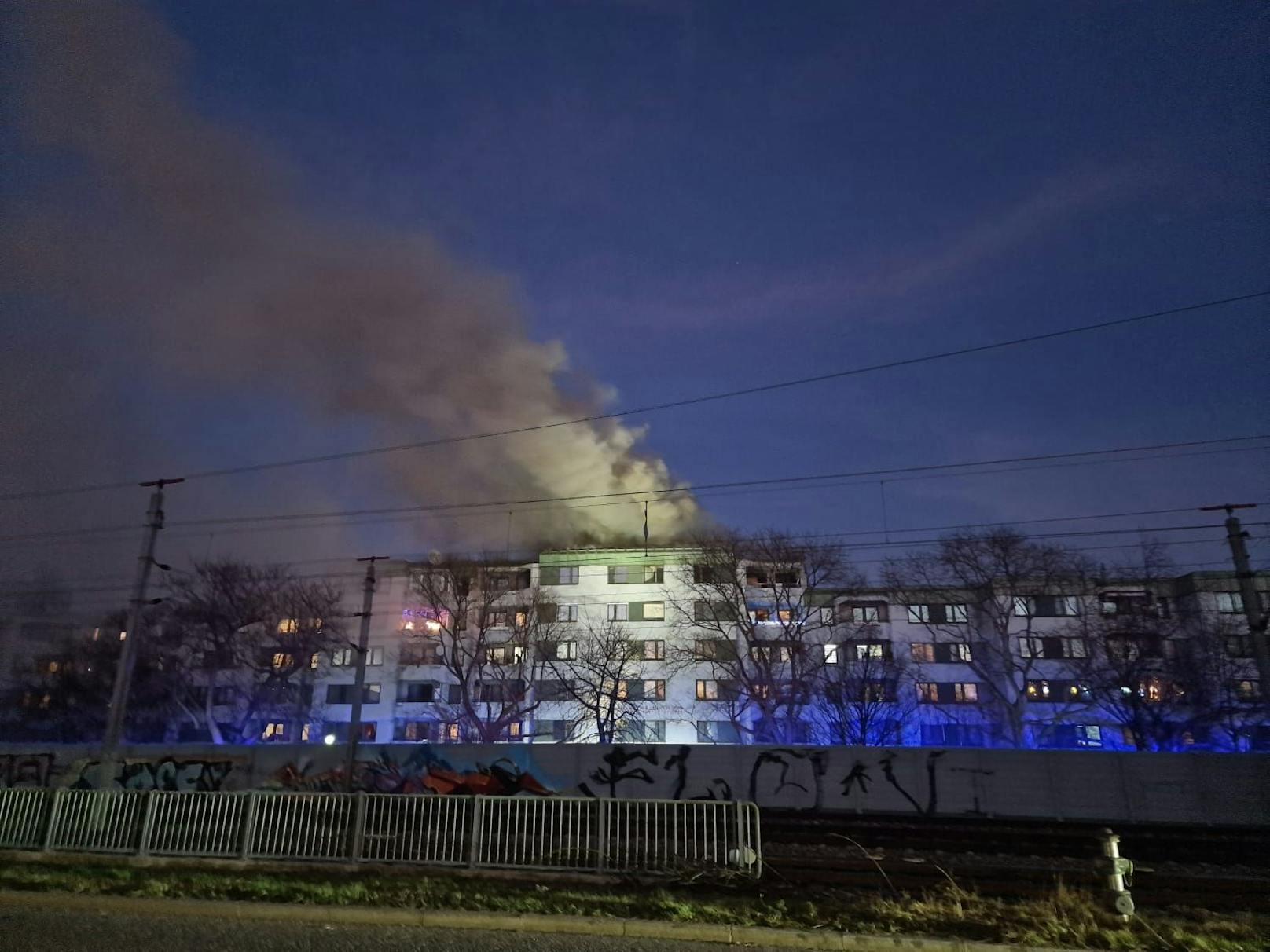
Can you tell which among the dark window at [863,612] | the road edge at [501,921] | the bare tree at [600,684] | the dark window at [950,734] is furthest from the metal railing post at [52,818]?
the dark window at [950,734]

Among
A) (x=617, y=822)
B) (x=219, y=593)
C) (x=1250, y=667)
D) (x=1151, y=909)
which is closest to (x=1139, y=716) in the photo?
(x=1250, y=667)

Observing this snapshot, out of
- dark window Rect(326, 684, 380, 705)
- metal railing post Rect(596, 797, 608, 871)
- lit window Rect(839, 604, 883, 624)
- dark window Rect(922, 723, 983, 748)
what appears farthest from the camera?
dark window Rect(326, 684, 380, 705)

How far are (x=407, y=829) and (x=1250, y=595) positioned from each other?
21.6m

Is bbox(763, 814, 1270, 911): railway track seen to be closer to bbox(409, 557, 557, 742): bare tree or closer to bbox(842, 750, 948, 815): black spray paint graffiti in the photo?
bbox(842, 750, 948, 815): black spray paint graffiti

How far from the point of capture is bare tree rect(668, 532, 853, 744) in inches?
1715

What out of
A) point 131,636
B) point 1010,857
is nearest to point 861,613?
point 1010,857

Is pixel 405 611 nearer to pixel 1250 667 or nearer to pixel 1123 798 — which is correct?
pixel 1123 798

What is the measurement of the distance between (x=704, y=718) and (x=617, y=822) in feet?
140

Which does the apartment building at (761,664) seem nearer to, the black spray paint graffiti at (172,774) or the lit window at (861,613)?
the lit window at (861,613)

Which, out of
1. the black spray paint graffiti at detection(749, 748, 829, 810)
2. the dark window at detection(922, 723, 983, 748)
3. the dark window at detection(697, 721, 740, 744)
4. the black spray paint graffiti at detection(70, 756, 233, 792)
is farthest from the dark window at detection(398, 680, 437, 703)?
the black spray paint graffiti at detection(749, 748, 829, 810)

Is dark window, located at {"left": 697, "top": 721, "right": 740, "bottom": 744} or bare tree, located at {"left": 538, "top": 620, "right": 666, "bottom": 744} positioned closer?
bare tree, located at {"left": 538, "top": 620, "right": 666, "bottom": 744}

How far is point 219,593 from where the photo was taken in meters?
48.9

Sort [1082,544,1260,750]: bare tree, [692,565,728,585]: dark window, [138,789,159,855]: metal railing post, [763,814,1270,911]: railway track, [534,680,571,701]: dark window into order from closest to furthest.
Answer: [763,814,1270,911]: railway track → [138,789,159,855]: metal railing post → [1082,544,1260,750]: bare tree → [692,565,728,585]: dark window → [534,680,571,701]: dark window

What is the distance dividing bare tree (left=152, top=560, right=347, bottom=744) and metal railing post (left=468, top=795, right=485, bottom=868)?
4049 cm
